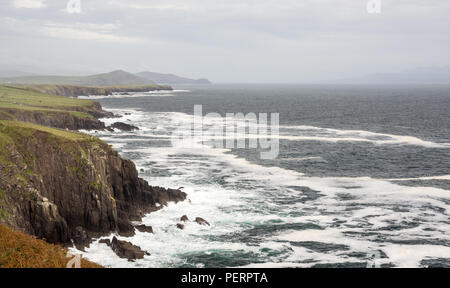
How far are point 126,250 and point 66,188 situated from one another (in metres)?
10.1

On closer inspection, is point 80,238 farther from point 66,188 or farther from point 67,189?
point 66,188

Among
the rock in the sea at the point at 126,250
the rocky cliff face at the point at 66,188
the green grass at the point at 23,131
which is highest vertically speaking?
the green grass at the point at 23,131

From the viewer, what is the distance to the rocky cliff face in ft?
124

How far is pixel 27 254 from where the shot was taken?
21344 mm

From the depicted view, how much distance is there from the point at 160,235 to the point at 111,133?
68.6 m

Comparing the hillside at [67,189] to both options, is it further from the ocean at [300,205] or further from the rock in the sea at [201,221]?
the rock in the sea at [201,221]

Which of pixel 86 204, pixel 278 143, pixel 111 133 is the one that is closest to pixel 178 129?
pixel 111 133

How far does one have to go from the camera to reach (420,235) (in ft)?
139

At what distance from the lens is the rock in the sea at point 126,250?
36.8 metres

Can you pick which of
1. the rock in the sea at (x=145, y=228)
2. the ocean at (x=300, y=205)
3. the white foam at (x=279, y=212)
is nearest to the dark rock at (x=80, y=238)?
the ocean at (x=300, y=205)

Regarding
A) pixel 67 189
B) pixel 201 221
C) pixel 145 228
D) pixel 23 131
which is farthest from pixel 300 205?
pixel 23 131

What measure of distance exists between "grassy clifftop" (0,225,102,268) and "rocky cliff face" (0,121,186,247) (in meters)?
13.1

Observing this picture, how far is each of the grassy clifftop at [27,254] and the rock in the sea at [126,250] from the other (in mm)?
13037
